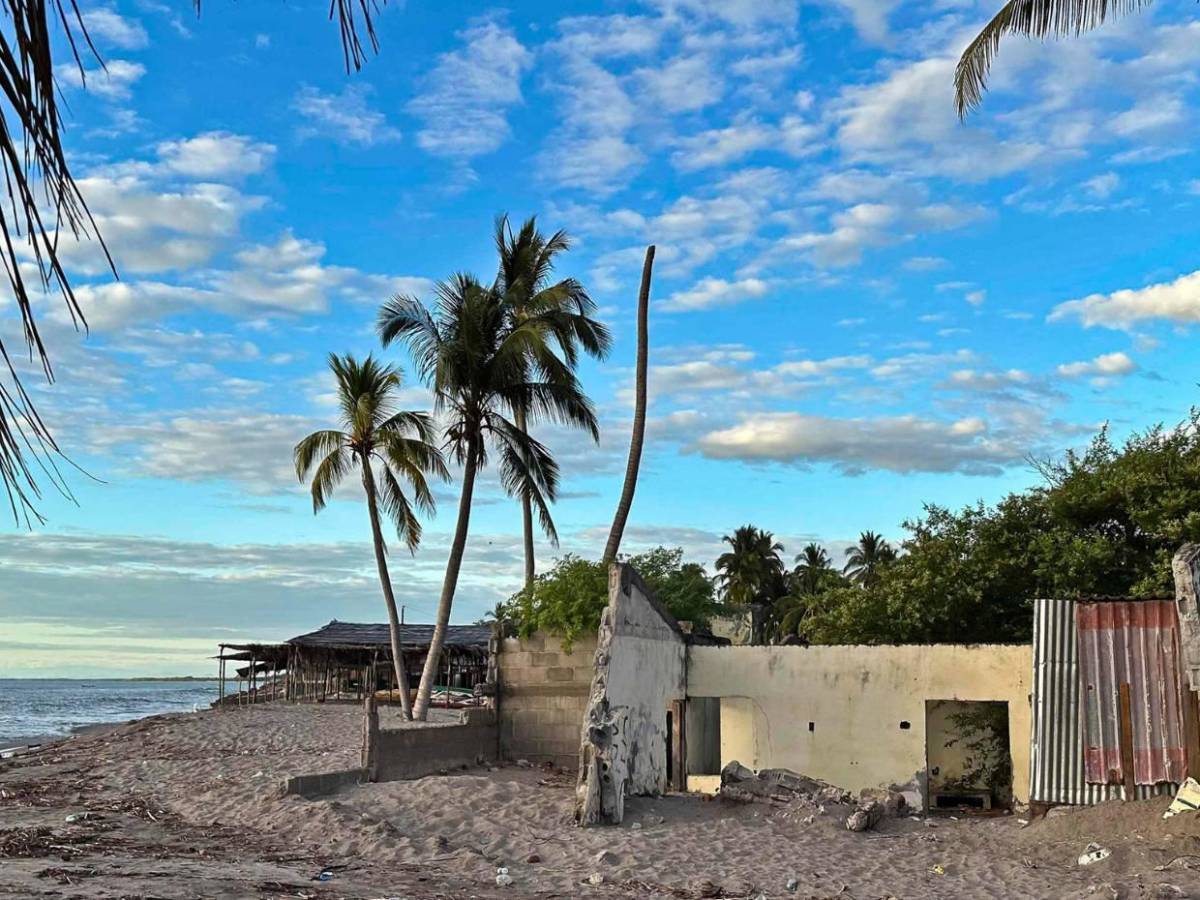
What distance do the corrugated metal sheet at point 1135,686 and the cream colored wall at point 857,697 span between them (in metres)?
1.22

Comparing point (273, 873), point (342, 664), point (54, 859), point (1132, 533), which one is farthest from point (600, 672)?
point (342, 664)

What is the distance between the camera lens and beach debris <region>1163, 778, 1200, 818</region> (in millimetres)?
11906

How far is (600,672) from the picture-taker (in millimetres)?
14031

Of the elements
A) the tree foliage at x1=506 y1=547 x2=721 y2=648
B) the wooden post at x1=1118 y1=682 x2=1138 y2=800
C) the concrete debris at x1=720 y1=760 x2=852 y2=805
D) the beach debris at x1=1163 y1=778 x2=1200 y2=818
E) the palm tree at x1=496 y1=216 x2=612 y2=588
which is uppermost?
the palm tree at x1=496 y1=216 x2=612 y2=588

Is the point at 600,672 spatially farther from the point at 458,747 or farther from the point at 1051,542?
the point at 1051,542

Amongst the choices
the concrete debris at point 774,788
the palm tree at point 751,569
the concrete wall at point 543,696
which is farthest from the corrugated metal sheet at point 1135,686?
the palm tree at point 751,569

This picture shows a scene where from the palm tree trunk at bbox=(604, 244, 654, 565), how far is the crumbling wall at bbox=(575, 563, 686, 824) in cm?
486

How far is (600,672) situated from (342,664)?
2681 centimetres

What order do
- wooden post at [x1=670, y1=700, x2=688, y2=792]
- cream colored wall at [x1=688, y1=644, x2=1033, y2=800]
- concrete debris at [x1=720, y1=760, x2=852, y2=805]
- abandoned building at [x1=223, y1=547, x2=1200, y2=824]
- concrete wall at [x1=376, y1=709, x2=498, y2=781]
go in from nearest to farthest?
abandoned building at [x1=223, y1=547, x2=1200, y2=824] < concrete debris at [x1=720, y1=760, x2=852, y2=805] < cream colored wall at [x1=688, y1=644, x2=1033, y2=800] < concrete wall at [x1=376, y1=709, x2=498, y2=781] < wooden post at [x1=670, y1=700, x2=688, y2=792]

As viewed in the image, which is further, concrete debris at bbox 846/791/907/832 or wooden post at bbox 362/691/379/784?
wooden post at bbox 362/691/379/784

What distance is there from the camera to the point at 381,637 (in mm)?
40156

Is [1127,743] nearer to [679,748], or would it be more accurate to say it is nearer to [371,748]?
[679,748]

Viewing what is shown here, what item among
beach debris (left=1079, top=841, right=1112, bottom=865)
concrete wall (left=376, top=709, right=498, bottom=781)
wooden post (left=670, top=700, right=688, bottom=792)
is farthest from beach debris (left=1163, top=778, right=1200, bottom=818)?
concrete wall (left=376, top=709, right=498, bottom=781)

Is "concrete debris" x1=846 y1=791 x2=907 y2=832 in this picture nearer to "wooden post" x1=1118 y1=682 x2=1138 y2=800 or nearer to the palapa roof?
"wooden post" x1=1118 y1=682 x2=1138 y2=800
